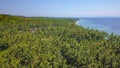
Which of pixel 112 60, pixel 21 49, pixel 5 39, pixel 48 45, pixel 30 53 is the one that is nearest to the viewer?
pixel 112 60

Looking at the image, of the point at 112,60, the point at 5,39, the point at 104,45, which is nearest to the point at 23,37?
the point at 5,39

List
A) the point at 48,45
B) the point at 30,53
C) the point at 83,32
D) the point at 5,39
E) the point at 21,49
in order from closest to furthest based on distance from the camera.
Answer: the point at 30,53 → the point at 21,49 → the point at 48,45 → the point at 5,39 → the point at 83,32

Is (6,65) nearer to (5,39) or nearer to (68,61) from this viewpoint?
(68,61)

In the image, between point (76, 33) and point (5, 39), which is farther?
point (76, 33)

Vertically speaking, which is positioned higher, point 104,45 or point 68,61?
point 104,45

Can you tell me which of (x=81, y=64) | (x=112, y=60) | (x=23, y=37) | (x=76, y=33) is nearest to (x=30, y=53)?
(x=81, y=64)

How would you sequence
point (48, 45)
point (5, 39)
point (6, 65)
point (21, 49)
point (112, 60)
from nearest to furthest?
point (6, 65) < point (112, 60) < point (21, 49) < point (48, 45) < point (5, 39)

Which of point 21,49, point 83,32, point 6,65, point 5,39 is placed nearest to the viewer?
point 6,65

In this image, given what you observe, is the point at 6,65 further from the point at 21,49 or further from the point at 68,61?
the point at 68,61

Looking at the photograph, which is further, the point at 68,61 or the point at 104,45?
the point at 104,45
